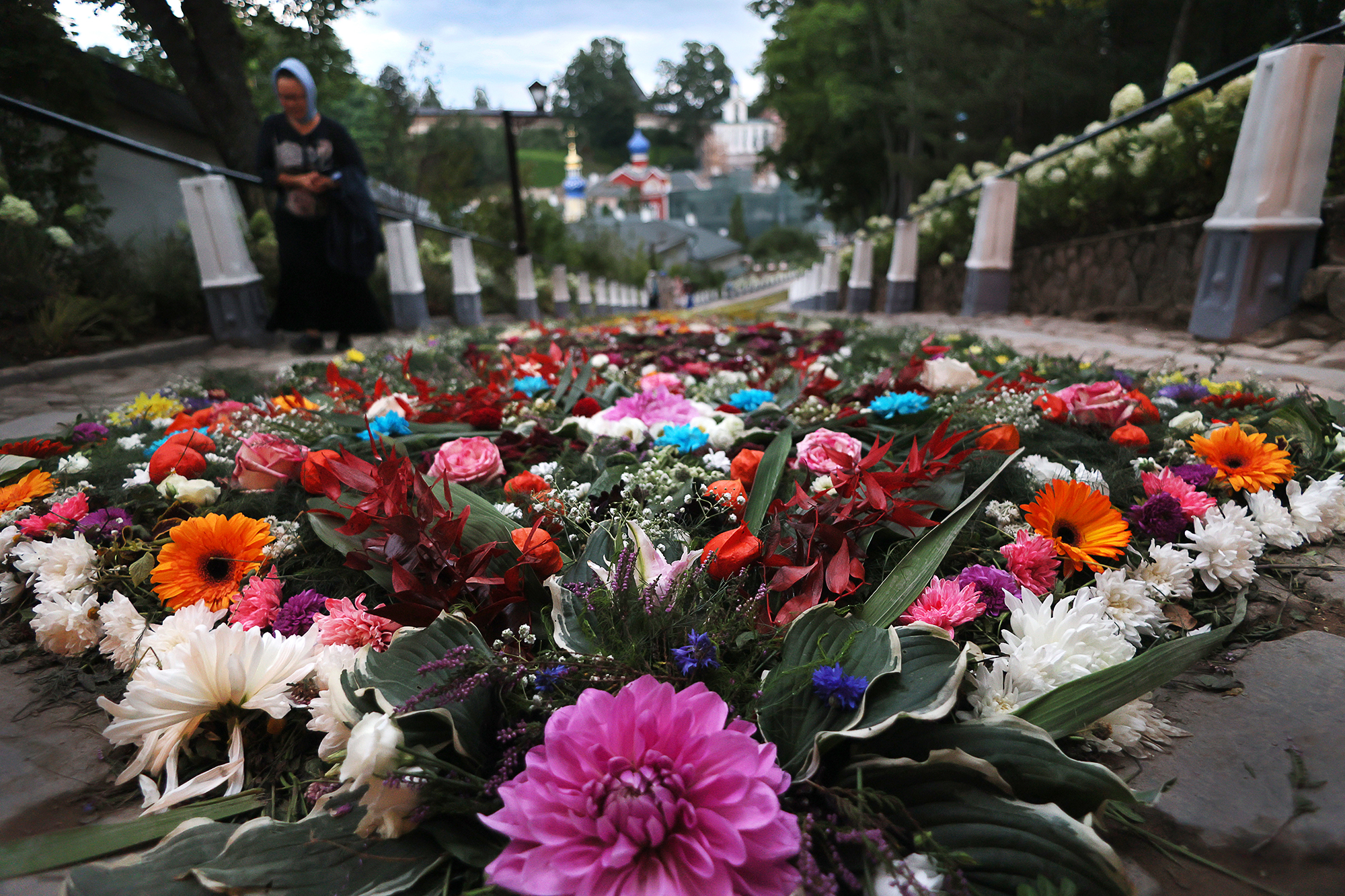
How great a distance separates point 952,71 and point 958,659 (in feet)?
45.7

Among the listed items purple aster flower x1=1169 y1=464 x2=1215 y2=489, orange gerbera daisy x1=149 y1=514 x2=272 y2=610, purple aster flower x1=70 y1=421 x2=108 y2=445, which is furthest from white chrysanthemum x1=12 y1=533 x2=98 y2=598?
purple aster flower x1=1169 y1=464 x2=1215 y2=489

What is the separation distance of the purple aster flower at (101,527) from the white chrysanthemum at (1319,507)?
8.51ft

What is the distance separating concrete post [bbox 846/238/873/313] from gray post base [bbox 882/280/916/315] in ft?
5.49

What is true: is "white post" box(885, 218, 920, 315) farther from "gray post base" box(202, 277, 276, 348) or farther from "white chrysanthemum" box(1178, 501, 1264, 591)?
"white chrysanthemum" box(1178, 501, 1264, 591)

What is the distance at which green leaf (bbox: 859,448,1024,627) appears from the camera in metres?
1.13

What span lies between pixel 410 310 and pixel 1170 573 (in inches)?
290

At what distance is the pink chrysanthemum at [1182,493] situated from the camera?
4.66 feet

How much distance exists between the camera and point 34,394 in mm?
2744

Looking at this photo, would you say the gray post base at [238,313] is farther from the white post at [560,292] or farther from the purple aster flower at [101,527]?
the white post at [560,292]

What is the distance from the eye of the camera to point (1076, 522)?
4.37 ft

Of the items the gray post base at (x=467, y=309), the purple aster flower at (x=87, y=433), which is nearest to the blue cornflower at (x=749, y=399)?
the purple aster flower at (x=87, y=433)

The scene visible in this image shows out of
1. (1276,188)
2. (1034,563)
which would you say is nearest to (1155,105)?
(1276,188)

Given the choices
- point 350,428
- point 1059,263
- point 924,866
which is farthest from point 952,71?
point 924,866

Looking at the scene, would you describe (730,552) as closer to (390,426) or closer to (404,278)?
(390,426)
